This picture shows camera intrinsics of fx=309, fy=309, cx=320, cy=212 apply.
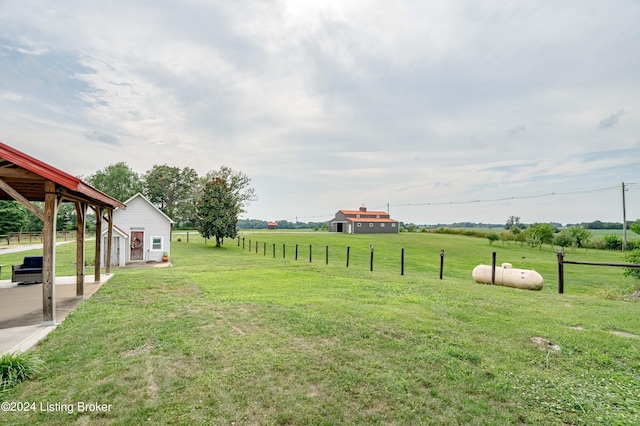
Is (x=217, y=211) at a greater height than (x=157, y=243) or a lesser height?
greater

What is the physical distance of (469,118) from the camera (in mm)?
16438

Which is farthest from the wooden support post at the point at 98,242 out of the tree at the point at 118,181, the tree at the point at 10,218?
the tree at the point at 118,181

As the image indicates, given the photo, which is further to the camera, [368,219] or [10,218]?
[368,219]

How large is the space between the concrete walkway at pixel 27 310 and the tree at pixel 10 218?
37789mm

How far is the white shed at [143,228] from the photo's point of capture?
1955 centimetres

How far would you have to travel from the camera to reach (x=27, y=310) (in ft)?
22.3

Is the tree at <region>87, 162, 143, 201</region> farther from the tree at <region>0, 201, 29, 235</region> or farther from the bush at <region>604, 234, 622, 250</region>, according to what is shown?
the bush at <region>604, 234, 622, 250</region>

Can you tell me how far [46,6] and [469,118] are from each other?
57.7 ft

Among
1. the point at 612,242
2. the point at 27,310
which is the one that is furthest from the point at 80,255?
the point at 612,242

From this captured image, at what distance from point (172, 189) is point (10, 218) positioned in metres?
22.9

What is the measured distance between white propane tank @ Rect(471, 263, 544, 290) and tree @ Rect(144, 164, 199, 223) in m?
53.4

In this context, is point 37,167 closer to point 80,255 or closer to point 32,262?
point 80,255

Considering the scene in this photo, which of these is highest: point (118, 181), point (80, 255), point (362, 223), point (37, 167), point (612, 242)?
point (118, 181)

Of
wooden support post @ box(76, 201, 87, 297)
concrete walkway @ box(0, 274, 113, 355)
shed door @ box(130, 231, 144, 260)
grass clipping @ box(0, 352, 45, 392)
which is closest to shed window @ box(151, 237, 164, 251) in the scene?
shed door @ box(130, 231, 144, 260)
